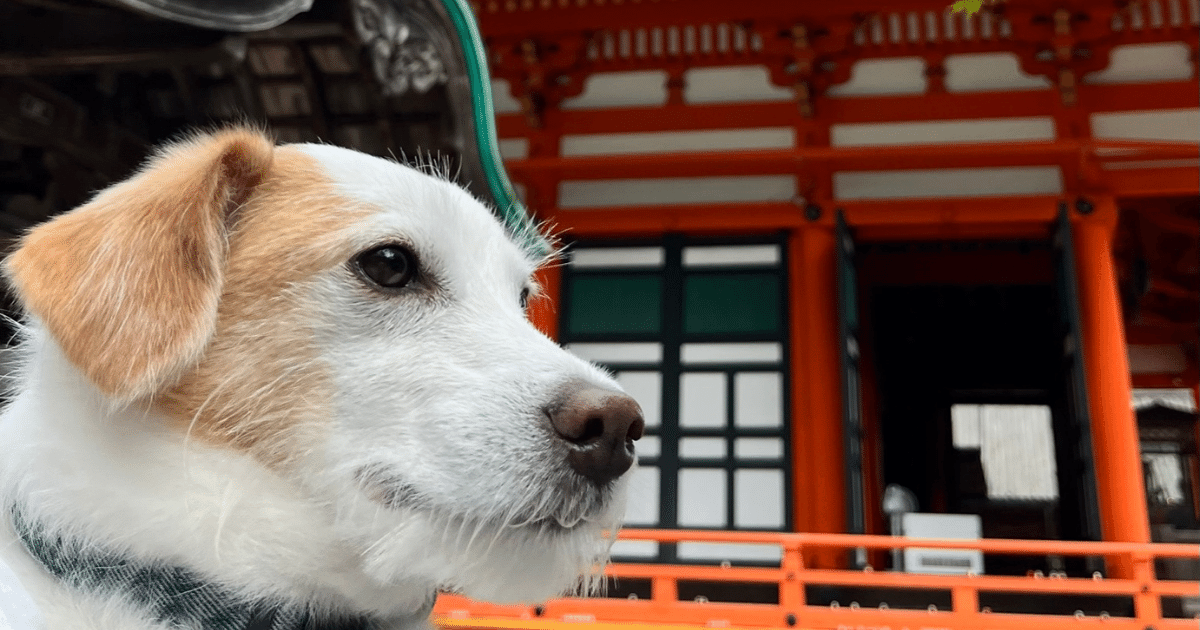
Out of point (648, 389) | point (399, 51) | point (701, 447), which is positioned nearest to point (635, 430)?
point (399, 51)

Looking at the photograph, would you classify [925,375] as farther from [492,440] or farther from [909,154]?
[492,440]

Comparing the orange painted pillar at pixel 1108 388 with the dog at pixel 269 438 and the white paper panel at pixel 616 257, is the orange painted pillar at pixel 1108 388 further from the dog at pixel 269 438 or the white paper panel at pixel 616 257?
the dog at pixel 269 438

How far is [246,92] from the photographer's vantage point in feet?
9.64

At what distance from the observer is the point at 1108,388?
5.54m

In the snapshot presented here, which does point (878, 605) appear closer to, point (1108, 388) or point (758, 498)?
point (758, 498)

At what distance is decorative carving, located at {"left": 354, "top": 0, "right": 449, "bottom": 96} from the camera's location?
2812mm

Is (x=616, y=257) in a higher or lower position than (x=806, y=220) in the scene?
lower

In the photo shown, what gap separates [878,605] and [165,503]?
493cm

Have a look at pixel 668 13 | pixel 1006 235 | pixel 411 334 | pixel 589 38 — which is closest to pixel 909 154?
pixel 1006 235

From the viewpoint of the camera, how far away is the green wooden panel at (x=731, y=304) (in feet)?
20.2

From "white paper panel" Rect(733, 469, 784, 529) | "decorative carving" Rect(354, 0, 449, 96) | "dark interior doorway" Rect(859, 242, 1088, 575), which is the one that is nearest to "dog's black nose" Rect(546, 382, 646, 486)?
"decorative carving" Rect(354, 0, 449, 96)

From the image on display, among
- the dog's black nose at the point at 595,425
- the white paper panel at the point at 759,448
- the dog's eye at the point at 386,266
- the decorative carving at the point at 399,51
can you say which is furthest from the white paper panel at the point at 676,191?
the dog's black nose at the point at 595,425

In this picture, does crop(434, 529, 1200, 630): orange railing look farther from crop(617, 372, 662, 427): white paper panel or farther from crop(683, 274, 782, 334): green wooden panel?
crop(683, 274, 782, 334): green wooden panel

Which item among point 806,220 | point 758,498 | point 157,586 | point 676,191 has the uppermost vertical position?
point 676,191
